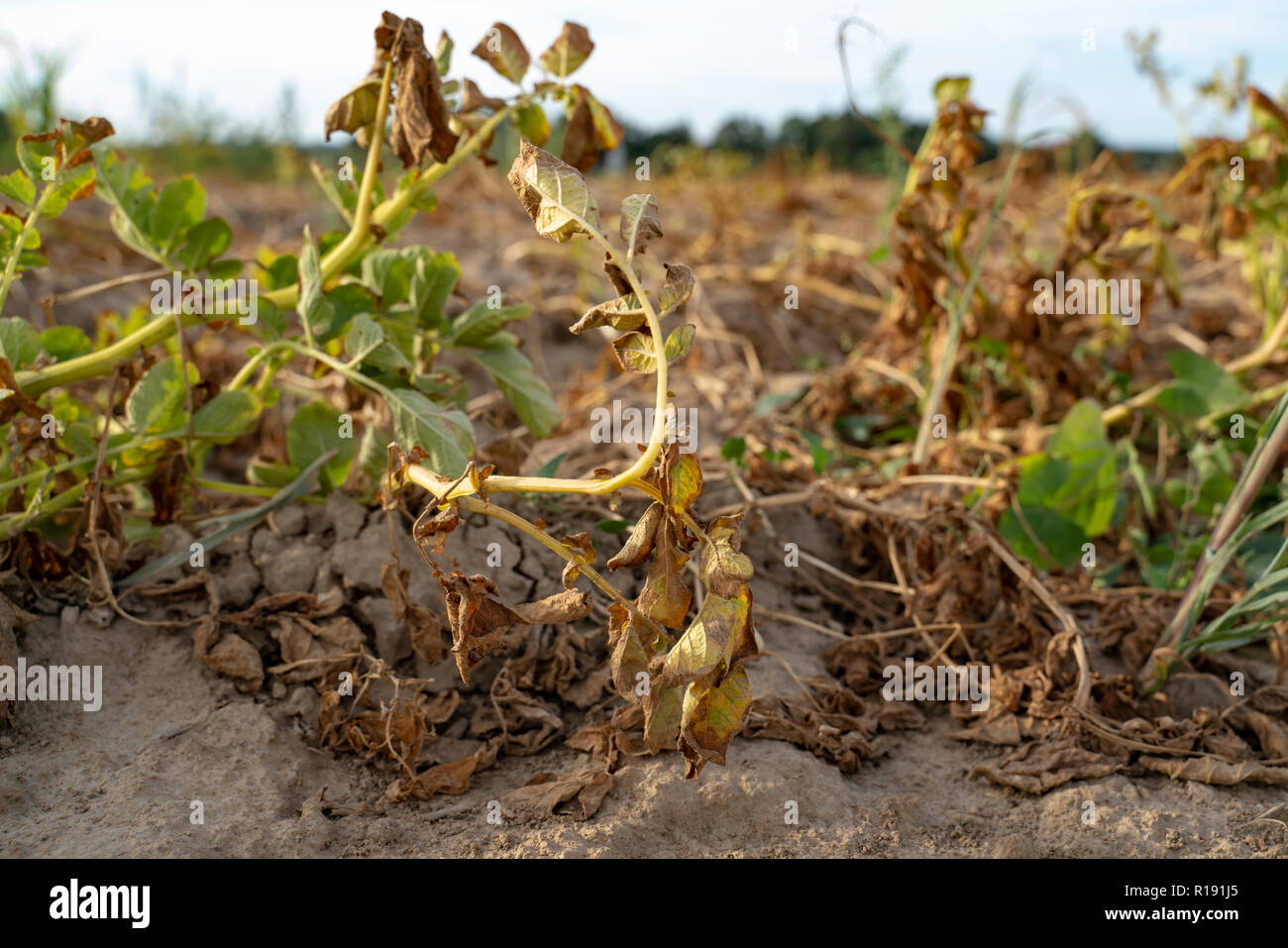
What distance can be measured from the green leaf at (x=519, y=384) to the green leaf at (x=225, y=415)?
444 mm

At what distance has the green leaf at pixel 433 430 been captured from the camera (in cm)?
165

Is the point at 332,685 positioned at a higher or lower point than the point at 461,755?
higher

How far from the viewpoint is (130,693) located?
173cm

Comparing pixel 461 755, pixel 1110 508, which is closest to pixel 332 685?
pixel 461 755

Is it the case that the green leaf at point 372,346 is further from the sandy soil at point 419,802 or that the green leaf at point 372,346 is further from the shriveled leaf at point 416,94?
the sandy soil at point 419,802

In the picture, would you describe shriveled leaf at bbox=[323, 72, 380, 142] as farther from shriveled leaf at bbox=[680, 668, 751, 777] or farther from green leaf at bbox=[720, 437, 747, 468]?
shriveled leaf at bbox=[680, 668, 751, 777]

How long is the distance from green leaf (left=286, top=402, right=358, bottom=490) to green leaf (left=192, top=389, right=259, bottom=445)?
11 centimetres

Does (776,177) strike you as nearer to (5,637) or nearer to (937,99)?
(937,99)

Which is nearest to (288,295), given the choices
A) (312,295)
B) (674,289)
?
(312,295)

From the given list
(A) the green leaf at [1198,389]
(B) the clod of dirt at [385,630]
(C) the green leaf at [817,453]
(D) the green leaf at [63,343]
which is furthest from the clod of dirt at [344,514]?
(A) the green leaf at [1198,389]

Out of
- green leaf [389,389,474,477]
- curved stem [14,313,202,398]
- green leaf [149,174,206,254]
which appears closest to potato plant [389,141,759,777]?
green leaf [389,389,474,477]

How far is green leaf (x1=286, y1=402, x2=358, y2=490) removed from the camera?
2041mm

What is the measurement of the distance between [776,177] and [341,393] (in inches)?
232
